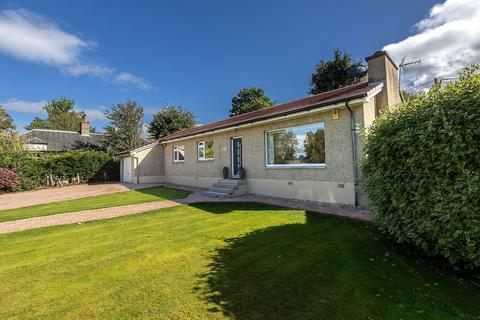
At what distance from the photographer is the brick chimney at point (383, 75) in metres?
10.4

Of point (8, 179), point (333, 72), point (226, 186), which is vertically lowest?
point (226, 186)

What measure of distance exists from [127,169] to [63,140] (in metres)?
17.9

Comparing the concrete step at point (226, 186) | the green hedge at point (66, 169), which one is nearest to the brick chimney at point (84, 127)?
the green hedge at point (66, 169)

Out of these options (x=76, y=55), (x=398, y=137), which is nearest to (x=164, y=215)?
(x=398, y=137)

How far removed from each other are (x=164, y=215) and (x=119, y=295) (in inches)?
226

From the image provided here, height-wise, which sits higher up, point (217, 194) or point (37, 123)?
point (37, 123)

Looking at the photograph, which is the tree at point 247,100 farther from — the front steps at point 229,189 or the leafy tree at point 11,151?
the front steps at point 229,189

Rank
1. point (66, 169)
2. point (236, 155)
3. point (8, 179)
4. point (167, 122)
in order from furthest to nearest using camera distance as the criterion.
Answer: point (167, 122)
point (66, 169)
point (8, 179)
point (236, 155)

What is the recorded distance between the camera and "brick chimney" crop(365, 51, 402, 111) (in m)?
10.4

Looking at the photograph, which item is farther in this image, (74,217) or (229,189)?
(229,189)

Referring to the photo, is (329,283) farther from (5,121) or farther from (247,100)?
(5,121)

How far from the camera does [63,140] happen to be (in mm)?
36188

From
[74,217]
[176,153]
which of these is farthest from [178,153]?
[74,217]

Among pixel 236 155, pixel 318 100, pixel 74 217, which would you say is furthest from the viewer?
pixel 236 155
